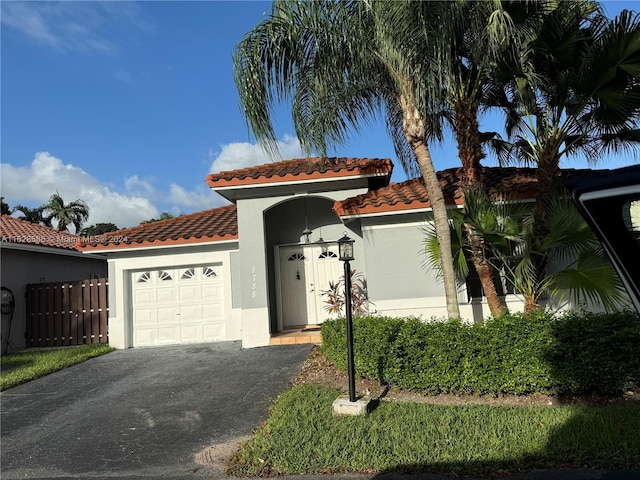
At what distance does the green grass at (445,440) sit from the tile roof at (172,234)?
6606 millimetres

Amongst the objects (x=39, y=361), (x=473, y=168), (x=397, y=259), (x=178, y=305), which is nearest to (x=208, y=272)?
(x=178, y=305)

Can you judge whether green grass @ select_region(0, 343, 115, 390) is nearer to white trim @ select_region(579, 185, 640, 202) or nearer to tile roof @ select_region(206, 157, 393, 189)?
tile roof @ select_region(206, 157, 393, 189)

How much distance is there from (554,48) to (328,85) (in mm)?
3712

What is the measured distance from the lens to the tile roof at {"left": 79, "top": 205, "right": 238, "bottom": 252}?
11.1 m

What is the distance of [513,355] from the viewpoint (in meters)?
5.60

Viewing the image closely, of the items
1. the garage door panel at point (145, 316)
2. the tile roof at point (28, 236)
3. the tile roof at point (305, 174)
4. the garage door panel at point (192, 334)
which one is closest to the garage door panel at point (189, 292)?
the garage door panel at point (192, 334)

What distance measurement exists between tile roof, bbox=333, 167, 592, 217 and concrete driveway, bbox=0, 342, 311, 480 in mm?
3234

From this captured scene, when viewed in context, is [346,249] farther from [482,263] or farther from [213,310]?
[213,310]

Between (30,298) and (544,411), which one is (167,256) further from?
(544,411)

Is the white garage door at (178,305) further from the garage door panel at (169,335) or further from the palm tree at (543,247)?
the palm tree at (543,247)

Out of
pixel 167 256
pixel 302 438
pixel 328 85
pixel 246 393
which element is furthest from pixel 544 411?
pixel 167 256

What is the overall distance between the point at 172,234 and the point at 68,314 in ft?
13.7

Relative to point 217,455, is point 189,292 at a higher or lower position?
higher

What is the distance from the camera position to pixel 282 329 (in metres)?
11.4
